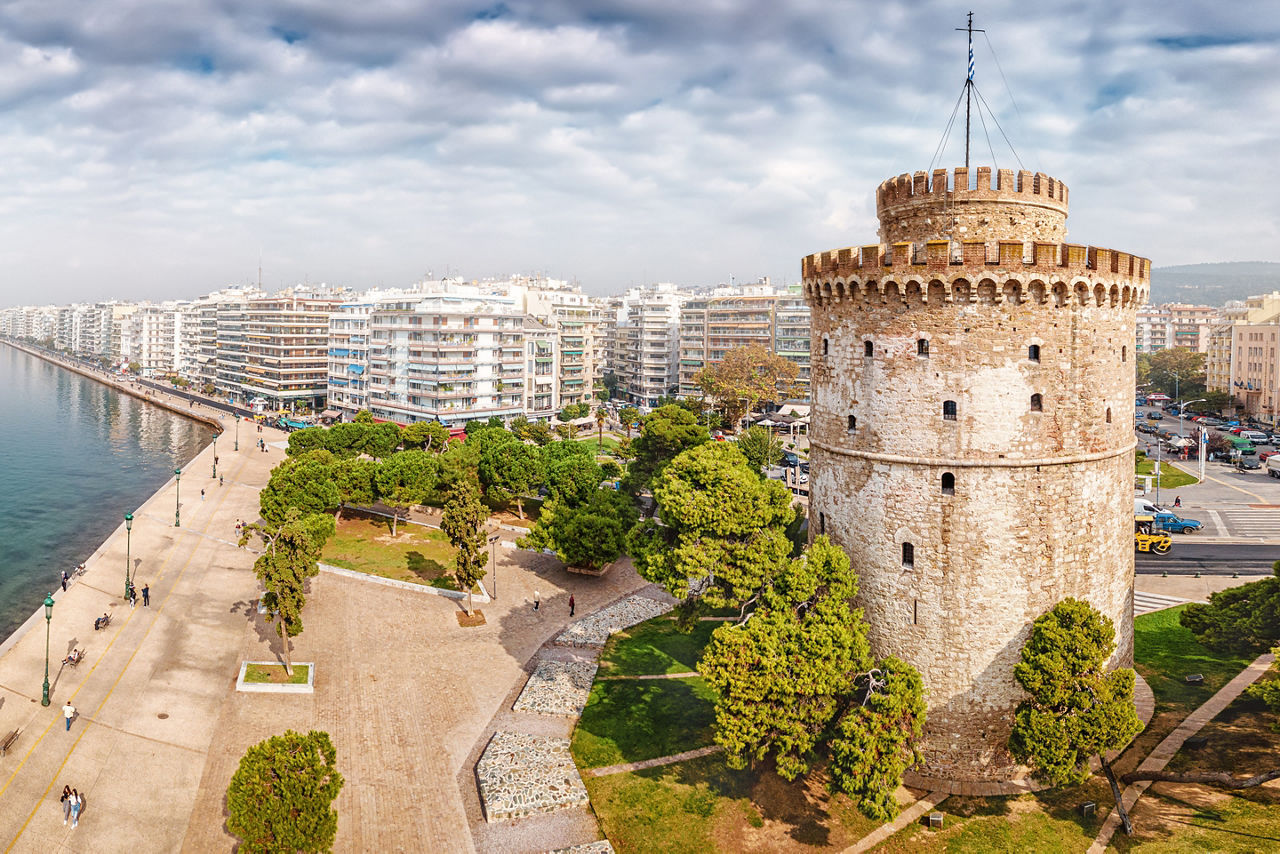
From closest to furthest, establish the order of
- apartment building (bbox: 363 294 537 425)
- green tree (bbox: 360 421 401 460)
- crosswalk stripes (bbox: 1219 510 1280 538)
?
crosswalk stripes (bbox: 1219 510 1280 538) → green tree (bbox: 360 421 401 460) → apartment building (bbox: 363 294 537 425)

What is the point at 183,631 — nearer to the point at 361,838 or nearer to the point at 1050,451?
the point at 361,838

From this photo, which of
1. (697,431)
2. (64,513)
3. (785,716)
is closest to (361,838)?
(785,716)

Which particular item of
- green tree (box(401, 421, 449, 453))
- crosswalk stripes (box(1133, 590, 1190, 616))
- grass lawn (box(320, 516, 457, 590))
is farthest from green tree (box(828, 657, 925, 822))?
green tree (box(401, 421, 449, 453))

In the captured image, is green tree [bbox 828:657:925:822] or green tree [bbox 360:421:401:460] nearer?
green tree [bbox 828:657:925:822]

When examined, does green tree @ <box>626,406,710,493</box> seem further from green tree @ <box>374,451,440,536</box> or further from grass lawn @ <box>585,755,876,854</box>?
grass lawn @ <box>585,755,876,854</box>

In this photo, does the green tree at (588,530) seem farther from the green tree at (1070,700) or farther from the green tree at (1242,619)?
the green tree at (1242,619)

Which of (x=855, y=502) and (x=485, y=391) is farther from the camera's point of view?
(x=485, y=391)

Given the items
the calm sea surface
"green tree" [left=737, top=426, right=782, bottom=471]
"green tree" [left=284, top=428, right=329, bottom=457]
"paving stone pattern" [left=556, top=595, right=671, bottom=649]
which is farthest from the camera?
"green tree" [left=284, top=428, right=329, bottom=457]
